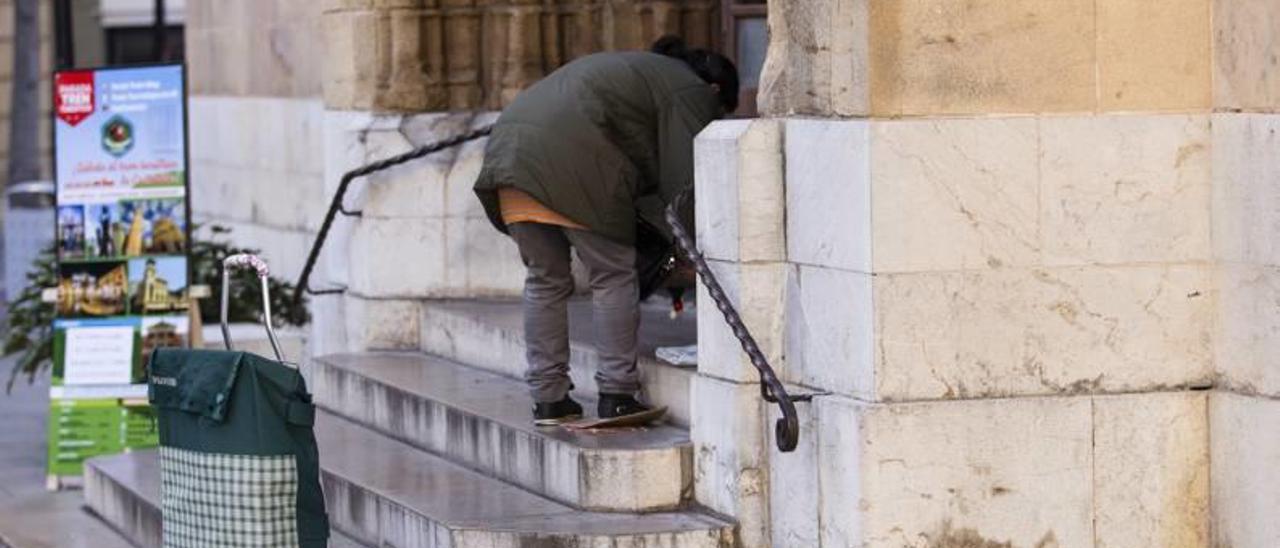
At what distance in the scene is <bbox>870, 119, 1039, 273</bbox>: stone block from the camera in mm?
7801

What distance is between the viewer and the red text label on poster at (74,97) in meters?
12.6

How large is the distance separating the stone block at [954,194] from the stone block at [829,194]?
0.06 meters

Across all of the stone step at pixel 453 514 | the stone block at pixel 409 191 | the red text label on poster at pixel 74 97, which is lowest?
the stone step at pixel 453 514

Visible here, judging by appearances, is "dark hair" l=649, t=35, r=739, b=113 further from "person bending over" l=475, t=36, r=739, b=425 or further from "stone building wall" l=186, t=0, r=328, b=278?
"stone building wall" l=186, t=0, r=328, b=278

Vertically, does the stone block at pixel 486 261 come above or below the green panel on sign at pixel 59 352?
above

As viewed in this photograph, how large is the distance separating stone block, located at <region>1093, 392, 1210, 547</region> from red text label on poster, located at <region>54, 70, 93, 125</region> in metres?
6.21

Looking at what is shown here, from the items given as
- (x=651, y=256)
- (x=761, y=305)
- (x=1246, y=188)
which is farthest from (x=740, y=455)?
(x=1246, y=188)

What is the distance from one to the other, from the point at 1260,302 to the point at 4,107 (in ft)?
96.5

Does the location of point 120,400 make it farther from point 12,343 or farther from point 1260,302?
point 1260,302

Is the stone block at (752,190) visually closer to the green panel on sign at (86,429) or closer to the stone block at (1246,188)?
the stone block at (1246,188)

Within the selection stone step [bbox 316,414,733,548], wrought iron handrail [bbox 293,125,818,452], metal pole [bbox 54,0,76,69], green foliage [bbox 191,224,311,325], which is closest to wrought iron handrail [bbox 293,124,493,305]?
green foliage [bbox 191,224,311,325]

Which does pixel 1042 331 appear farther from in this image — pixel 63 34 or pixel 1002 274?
pixel 63 34

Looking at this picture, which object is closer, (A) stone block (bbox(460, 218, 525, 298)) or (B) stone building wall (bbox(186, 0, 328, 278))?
(A) stone block (bbox(460, 218, 525, 298))

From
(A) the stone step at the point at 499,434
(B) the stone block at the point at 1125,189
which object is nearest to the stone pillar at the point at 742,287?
(A) the stone step at the point at 499,434
